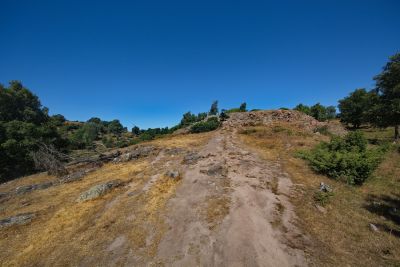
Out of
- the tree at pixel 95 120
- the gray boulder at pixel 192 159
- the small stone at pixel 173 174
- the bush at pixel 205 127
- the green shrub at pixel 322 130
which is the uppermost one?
the tree at pixel 95 120

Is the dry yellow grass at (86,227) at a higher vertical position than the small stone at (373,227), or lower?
lower

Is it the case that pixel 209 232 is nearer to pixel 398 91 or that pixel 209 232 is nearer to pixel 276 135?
pixel 276 135

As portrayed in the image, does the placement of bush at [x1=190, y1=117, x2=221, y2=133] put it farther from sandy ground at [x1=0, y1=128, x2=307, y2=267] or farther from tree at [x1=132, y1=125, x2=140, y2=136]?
tree at [x1=132, y1=125, x2=140, y2=136]

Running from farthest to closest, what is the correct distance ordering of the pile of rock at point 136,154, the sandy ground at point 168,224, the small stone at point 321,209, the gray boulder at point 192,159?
the pile of rock at point 136,154
the gray boulder at point 192,159
the small stone at point 321,209
the sandy ground at point 168,224

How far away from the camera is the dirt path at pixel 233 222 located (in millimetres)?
8016

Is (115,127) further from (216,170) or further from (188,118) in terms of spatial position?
(216,170)

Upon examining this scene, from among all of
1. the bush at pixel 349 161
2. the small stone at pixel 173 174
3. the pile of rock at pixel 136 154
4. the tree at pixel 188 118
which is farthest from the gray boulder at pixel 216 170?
the tree at pixel 188 118

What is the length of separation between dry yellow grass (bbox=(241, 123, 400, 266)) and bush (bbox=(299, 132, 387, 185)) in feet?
2.44

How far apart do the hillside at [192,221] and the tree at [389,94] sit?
16.4 metres

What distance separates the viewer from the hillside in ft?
27.0

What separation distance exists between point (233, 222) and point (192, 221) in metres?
2.43

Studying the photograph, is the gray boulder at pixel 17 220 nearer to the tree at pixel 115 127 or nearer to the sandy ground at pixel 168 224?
the sandy ground at pixel 168 224

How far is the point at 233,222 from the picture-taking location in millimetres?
10312

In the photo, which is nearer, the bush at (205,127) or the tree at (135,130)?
the bush at (205,127)
